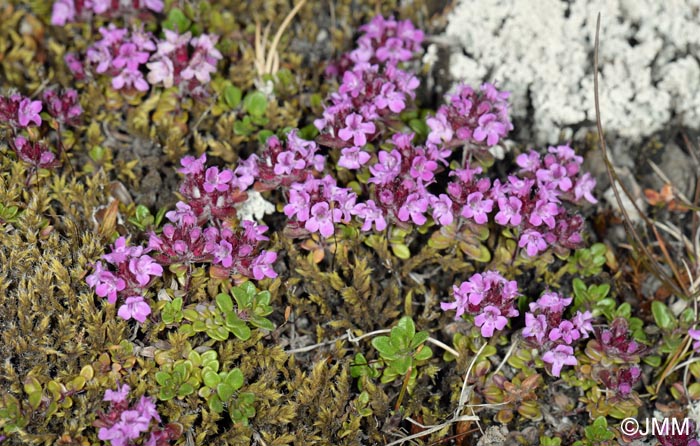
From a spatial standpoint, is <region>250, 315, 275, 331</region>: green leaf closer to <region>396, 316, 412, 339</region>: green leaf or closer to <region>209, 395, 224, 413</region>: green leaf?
<region>209, 395, 224, 413</region>: green leaf

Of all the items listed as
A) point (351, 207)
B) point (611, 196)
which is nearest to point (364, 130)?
point (351, 207)

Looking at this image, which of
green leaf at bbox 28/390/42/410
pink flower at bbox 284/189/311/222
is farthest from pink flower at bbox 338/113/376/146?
green leaf at bbox 28/390/42/410

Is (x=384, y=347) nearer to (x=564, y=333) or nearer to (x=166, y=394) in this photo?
(x=564, y=333)

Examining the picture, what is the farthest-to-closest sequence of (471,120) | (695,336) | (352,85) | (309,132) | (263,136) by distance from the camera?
(309,132), (263,136), (352,85), (471,120), (695,336)

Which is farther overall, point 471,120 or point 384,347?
point 471,120

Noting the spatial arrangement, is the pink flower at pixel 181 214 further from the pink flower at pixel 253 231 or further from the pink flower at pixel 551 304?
the pink flower at pixel 551 304

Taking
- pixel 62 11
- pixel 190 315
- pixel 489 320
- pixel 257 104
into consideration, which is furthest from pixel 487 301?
pixel 62 11

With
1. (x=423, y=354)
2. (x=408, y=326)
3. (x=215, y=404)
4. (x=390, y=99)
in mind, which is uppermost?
(x=390, y=99)
